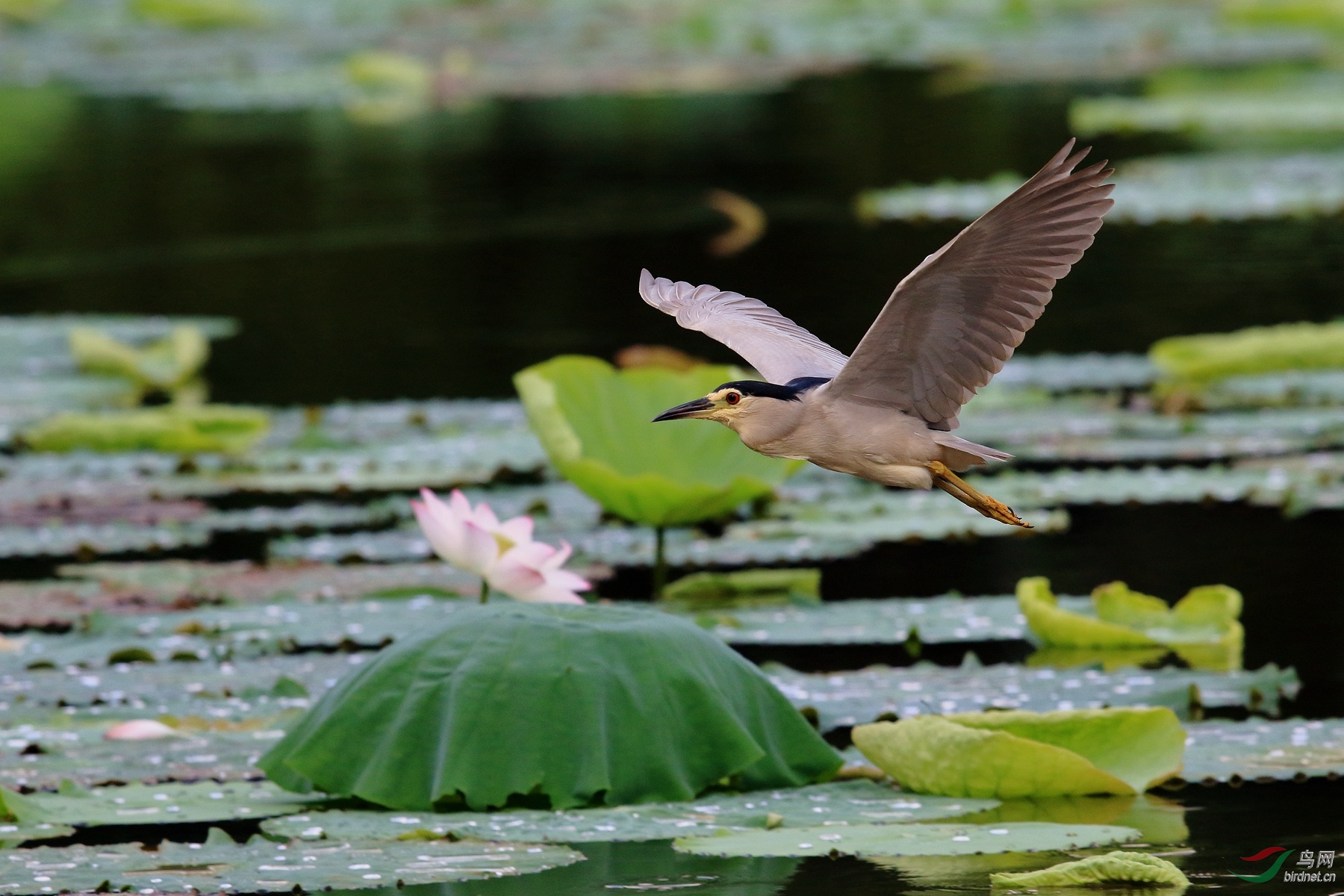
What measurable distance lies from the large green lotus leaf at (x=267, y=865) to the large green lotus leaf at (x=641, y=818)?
61mm

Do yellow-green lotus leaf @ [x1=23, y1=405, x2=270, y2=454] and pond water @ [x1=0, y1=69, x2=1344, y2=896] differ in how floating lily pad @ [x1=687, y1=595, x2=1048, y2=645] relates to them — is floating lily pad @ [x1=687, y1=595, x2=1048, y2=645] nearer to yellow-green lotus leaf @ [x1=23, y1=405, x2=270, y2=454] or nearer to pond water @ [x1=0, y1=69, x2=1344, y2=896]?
pond water @ [x1=0, y1=69, x2=1344, y2=896]

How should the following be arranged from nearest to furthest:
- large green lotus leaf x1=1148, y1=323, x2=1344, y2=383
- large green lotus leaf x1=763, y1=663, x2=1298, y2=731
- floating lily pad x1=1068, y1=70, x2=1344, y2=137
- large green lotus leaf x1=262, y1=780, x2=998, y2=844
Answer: large green lotus leaf x1=262, y1=780, x2=998, y2=844 < large green lotus leaf x1=763, y1=663, x2=1298, y2=731 < large green lotus leaf x1=1148, y1=323, x2=1344, y2=383 < floating lily pad x1=1068, y1=70, x2=1344, y2=137

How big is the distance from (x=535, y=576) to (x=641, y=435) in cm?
161

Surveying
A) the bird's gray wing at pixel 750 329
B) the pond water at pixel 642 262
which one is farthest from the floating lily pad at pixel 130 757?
the bird's gray wing at pixel 750 329

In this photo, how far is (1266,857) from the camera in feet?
13.7

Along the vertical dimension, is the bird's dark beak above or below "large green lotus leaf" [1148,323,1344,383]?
below

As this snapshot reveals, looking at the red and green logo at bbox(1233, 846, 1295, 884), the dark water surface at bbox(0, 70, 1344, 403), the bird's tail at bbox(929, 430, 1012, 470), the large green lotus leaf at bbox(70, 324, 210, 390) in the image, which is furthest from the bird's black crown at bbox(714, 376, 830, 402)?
the large green lotus leaf at bbox(70, 324, 210, 390)

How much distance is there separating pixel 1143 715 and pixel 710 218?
33.2 ft

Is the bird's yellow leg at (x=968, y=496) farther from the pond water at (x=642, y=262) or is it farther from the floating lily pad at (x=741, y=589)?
the floating lily pad at (x=741, y=589)

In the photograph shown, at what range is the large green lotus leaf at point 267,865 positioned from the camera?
4035 millimetres

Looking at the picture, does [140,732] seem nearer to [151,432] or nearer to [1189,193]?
[151,432]

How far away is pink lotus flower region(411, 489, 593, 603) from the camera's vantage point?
506cm

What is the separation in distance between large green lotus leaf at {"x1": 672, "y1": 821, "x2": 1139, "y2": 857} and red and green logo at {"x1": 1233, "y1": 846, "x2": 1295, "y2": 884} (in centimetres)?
22

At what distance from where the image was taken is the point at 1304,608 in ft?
20.1
